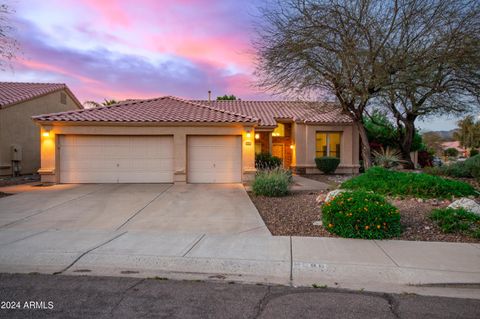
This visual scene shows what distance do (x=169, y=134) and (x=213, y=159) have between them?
2.32m

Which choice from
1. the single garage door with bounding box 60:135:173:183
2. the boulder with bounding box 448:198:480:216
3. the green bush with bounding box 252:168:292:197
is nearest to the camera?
the boulder with bounding box 448:198:480:216

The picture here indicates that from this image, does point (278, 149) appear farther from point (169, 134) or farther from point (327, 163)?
point (169, 134)

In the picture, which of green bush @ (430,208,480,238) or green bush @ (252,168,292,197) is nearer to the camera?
green bush @ (430,208,480,238)

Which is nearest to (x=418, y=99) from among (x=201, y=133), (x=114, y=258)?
(x=201, y=133)

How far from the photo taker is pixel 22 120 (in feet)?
61.4

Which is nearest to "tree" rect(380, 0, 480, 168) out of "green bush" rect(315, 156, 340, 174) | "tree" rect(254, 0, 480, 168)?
"tree" rect(254, 0, 480, 168)

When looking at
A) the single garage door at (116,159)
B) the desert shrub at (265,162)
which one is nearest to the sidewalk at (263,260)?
the single garage door at (116,159)

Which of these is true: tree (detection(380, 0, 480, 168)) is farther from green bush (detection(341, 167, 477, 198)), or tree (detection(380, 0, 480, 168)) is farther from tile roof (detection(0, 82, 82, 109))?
tile roof (detection(0, 82, 82, 109))

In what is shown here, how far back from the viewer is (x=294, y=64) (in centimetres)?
1384

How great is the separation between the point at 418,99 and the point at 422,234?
12743 mm

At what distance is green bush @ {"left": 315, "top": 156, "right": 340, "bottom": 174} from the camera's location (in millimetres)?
19281

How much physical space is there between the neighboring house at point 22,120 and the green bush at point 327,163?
16.4 m

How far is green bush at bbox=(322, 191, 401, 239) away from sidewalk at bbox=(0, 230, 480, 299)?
0.31m

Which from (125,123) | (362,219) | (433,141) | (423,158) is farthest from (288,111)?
(433,141)
